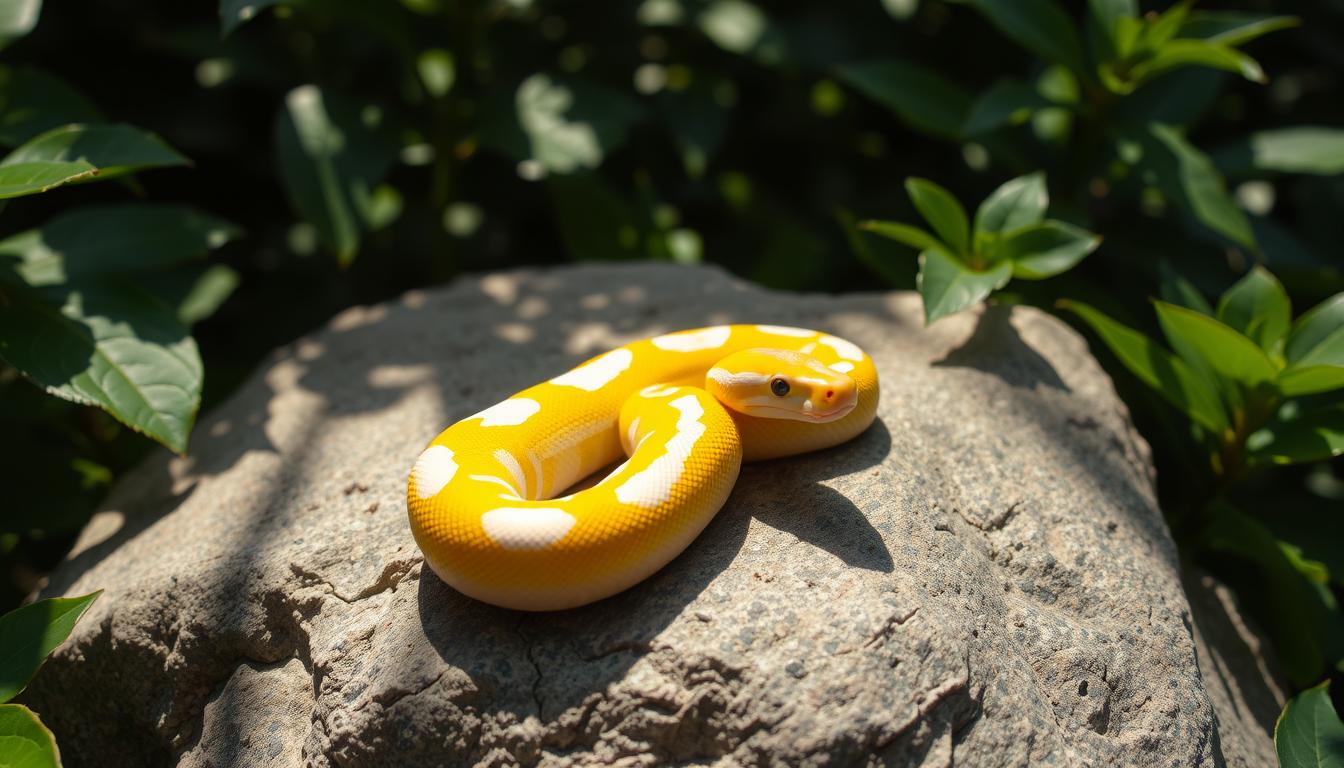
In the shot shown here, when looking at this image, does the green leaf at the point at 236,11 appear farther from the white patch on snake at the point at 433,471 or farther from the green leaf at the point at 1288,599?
the green leaf at the point at 1288,599

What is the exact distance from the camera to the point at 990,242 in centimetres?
386

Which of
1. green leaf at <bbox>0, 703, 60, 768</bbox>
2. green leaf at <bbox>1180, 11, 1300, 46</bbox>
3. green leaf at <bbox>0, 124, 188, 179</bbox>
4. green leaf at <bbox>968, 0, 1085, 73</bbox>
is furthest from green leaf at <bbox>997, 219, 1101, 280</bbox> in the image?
green leaf at <bbox>0, 703, 60, 768</bbox>

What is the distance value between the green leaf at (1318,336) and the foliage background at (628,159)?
1.92 ft

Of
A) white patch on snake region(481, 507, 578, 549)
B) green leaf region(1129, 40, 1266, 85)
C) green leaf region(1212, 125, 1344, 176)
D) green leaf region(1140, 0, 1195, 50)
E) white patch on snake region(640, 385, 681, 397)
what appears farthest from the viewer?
green leaf region(1212, 125, 1344, 176)

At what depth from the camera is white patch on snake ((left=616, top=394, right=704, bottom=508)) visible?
8.44ft

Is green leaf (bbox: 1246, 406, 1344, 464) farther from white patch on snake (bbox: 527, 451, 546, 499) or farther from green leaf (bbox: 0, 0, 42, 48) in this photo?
green leaf (bbox: 0, 0, 42, 48)

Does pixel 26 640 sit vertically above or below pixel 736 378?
below

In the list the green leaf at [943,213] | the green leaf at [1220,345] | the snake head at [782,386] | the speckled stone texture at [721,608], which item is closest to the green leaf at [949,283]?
the green leaf at [943,213]

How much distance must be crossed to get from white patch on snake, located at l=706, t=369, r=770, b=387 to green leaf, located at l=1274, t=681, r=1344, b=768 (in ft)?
5.97

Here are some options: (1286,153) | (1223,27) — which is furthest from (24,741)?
(1286,153)

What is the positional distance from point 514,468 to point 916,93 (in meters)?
2.98

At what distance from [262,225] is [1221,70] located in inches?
210

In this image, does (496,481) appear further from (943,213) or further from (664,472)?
(943,213)

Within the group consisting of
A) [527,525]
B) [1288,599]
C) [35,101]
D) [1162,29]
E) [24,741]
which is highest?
[1162,29]
